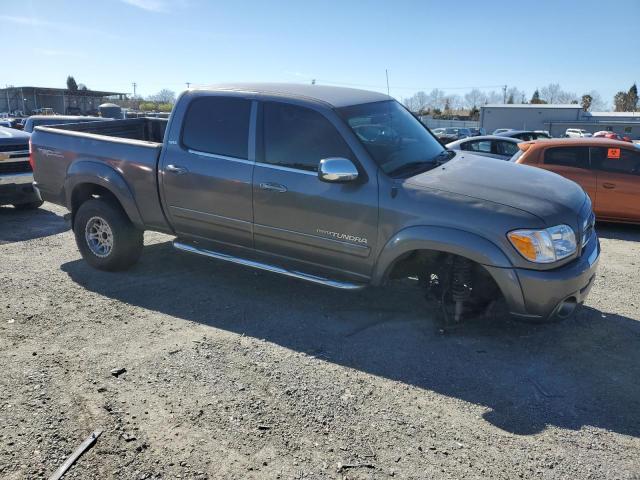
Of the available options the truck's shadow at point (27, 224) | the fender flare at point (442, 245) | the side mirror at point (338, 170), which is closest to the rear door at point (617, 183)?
the fender flare at point (442, 245)

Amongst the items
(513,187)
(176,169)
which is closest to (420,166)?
(513,187)

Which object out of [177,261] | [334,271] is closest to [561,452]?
[334,271]

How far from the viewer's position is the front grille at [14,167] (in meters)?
8.37

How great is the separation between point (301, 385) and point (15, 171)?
730 cm

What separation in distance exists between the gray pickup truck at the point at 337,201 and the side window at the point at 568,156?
14.1 ft

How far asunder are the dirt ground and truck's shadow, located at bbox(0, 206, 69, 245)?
255cm

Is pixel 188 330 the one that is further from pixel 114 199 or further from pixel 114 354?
pixel 114 199

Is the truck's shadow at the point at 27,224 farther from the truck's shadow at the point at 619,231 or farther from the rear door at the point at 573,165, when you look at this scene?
the truck's shadow at the point at 619,231

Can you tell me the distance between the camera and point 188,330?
4336mm

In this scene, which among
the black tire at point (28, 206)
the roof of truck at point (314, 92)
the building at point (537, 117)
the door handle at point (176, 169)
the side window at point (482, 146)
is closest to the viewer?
the roof of truck at point (314, 92)

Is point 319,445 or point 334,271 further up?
point 334,271

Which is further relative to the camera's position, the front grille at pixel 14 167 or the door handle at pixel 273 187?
the front grille at pixel 14 167

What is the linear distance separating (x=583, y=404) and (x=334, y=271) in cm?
206

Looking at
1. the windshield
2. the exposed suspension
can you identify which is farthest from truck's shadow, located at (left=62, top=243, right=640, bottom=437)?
the windshield
